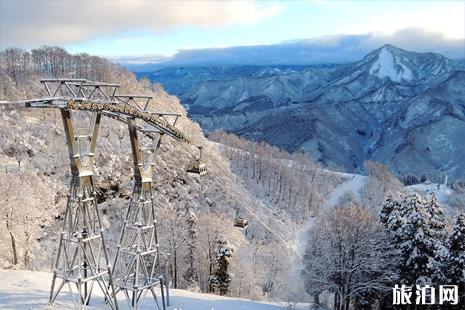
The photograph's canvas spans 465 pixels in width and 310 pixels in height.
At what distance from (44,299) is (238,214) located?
58399 mm

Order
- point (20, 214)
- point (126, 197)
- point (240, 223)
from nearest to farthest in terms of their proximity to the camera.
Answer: point (20, 214), point (126, 197), point (240, 223)

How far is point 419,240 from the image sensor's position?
3312 cm

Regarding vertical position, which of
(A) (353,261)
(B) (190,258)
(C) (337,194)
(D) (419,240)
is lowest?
(C) (337,194)

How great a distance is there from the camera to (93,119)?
20.8 metres

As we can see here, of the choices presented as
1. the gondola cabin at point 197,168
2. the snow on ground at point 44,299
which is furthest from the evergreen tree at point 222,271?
the gondola cabin at point 197,168

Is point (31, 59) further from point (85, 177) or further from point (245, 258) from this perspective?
point (85, 177)

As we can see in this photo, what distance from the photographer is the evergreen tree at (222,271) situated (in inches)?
1661

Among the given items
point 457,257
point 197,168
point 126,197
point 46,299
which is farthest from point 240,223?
point 46,299

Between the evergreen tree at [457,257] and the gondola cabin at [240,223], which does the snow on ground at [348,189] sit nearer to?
the gondola cabin at [240,223]

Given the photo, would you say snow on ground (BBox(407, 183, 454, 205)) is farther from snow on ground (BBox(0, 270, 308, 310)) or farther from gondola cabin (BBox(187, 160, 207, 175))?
gondola cabin (BBox(187, 160, 207, 175))

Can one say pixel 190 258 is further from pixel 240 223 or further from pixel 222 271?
pixel 240 223

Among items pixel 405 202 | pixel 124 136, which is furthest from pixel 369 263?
pixel 124 136

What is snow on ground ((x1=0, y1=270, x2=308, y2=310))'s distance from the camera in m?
21.6

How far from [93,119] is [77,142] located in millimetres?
1393
